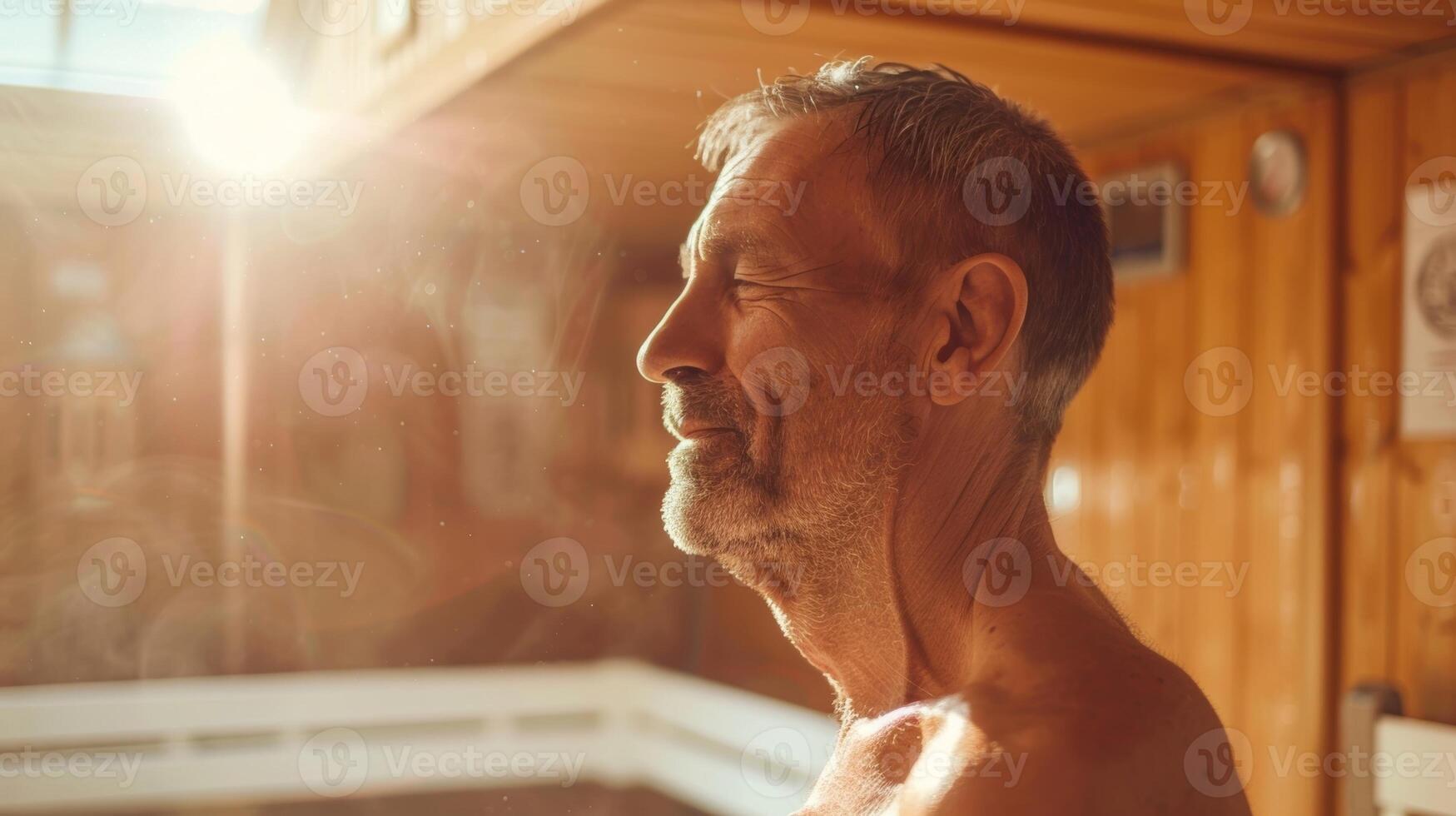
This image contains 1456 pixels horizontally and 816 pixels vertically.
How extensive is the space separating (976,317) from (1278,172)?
4.71ft

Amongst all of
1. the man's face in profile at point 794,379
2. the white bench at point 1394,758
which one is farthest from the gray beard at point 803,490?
the white bench at point 1394,758

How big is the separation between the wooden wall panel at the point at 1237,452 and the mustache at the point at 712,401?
112 cm

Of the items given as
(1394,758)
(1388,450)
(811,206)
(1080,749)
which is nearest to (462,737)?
(1394,758)

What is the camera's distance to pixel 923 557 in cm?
107

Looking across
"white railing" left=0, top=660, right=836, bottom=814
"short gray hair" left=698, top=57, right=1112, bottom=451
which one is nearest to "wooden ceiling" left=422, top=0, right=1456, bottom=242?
"short gray hair" left=698, top=57, right=1112, bottom=451

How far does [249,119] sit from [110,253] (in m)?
0.36

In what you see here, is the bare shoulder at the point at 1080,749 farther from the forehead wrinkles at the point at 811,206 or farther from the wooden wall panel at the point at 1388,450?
the wooden wall panel at the point at 1388,450

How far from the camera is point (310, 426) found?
1.96 metres

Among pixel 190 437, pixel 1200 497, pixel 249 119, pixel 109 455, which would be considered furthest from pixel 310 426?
pixel 1200 497

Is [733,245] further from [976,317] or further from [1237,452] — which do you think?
[1237,452]

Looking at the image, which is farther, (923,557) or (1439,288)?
(1439,288)

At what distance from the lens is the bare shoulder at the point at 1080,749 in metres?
0.81

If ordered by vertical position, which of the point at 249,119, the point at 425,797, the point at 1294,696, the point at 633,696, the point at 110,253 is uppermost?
the point at 249,119

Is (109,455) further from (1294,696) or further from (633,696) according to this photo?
(1294,696)
